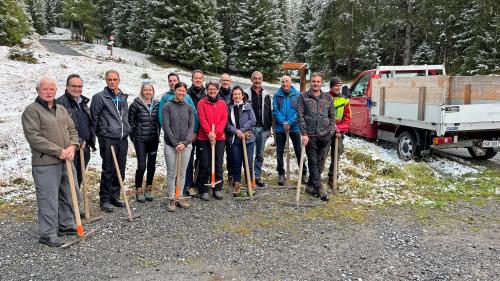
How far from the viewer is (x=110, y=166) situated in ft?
19.7

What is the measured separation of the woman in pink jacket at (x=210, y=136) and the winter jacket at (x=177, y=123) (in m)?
0.27

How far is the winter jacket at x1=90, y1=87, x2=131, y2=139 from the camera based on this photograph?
227 inches

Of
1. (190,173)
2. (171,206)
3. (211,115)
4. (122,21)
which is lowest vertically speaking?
(171,206)

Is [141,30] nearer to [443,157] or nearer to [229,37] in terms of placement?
[229,37]

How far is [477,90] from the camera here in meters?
8.59

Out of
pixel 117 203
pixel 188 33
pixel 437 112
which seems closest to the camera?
pixel 117 203

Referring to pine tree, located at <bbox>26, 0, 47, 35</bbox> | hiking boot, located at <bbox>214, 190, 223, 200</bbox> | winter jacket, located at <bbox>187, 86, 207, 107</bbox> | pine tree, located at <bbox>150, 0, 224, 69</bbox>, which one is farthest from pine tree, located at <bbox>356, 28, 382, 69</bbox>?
pine tree, located at <bbox>26, 0, 47, 35</bbox>

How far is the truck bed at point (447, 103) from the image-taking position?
8070 millimetres

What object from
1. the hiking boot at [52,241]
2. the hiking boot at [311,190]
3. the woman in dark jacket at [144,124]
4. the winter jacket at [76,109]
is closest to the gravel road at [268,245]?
the hiking boot at [52,241]

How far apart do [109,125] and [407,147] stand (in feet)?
23.0

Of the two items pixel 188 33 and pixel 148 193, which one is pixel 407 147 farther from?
pixel 188 33

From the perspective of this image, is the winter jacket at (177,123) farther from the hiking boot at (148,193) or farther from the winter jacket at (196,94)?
the hiking boot at (148,193)

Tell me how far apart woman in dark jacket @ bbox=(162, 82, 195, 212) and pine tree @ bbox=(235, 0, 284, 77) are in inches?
1053

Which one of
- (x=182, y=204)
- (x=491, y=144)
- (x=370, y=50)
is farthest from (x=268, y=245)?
(x=370, y=50)
